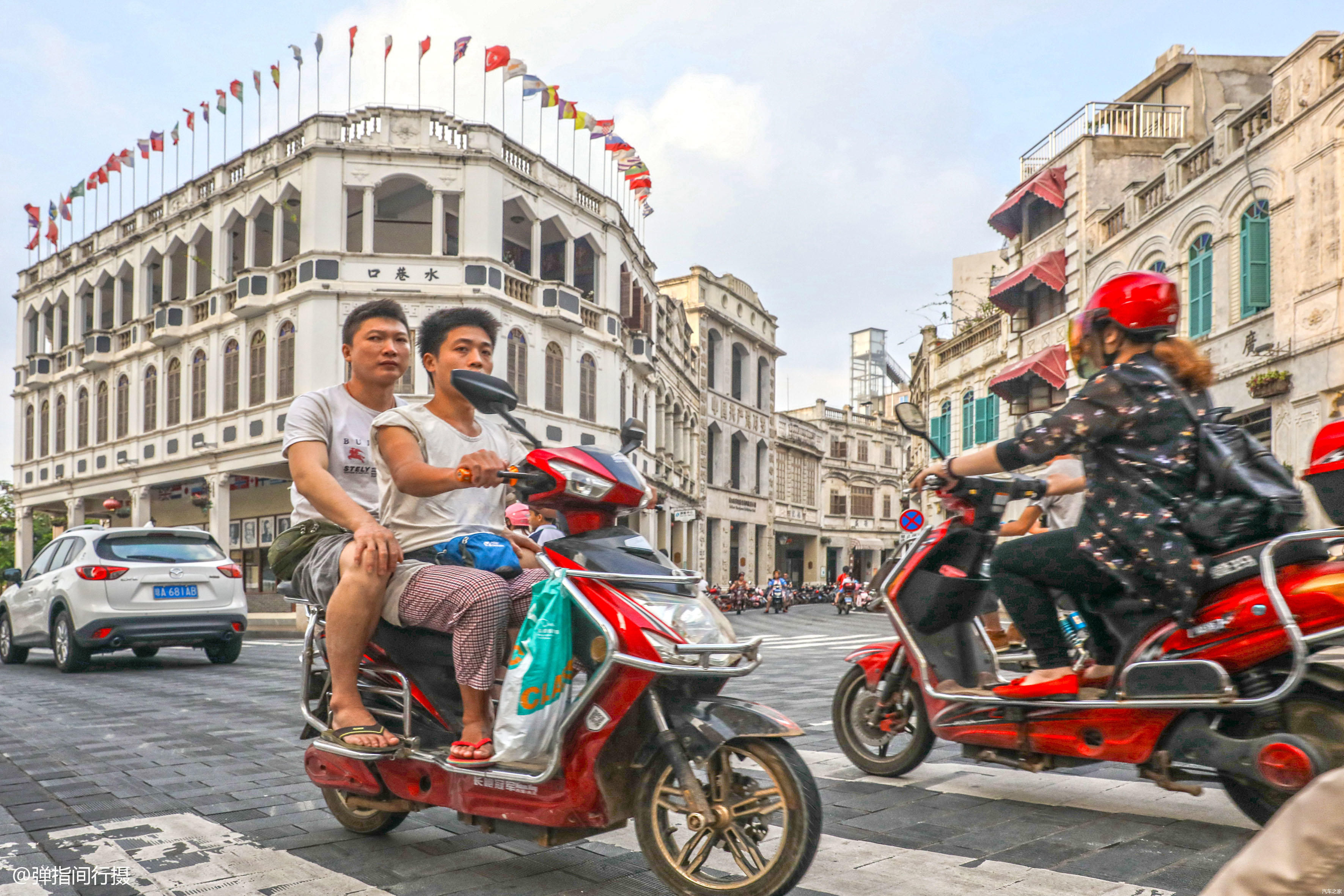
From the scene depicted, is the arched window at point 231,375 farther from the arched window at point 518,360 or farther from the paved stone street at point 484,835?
the paved stone street at point 484,835

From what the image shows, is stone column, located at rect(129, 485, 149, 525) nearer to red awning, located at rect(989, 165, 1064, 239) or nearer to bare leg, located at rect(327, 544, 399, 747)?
red awning, located at rect(989, 165, 1064, 239)

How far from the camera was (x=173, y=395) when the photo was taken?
31.7m

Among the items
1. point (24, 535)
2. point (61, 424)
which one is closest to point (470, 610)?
point (61, 424)

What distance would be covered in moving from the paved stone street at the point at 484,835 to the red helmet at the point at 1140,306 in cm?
166

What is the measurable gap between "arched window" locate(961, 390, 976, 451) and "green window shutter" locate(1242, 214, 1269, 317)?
12.7m

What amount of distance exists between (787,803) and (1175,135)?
26.8 m

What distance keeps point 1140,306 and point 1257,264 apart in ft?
51.3

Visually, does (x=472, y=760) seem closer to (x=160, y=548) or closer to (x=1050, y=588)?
(x=1050, y=588)

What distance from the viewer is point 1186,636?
11.3 ft

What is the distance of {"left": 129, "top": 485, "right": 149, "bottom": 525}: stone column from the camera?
1296 inches

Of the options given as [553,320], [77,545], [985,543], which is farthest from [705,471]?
[985,543]

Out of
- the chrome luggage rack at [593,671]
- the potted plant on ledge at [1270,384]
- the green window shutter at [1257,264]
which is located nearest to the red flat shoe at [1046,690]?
the chrome luggage rack at [593,671]

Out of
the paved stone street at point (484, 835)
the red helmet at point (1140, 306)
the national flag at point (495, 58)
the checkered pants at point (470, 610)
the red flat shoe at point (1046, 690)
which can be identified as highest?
the national flag at point (495, 58)

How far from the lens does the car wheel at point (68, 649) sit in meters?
10.9
